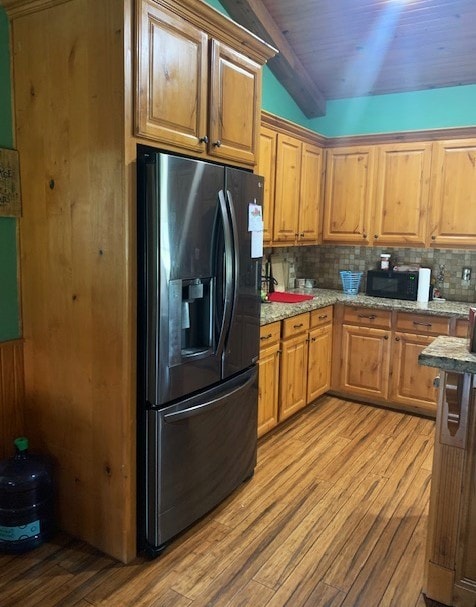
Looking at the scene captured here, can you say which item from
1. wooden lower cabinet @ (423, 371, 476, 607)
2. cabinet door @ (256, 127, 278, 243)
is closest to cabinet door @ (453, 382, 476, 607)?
wooden lower cabinet @ (423, 371, 476, 607)

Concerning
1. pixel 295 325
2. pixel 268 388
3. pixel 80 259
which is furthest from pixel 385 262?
pixel 80 259

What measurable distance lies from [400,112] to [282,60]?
1.19m

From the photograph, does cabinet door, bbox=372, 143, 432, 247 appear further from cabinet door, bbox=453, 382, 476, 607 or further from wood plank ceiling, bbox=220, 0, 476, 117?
cabinet door, bbox=453, 382, 476, 607

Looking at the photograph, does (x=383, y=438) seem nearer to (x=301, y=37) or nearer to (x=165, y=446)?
(x=165, y=446)

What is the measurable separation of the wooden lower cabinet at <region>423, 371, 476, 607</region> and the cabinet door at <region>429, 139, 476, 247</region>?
2.45 m

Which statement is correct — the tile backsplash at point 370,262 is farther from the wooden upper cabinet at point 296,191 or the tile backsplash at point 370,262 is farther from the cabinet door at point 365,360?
the cabinet door at point 365,360

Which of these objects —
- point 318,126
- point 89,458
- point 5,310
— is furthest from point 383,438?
point 318,126

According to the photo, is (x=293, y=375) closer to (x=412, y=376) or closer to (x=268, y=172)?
(x=412, y=376)

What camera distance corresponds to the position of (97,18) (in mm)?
1891

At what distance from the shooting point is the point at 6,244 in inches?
89.4

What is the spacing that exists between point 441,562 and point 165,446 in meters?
1.21

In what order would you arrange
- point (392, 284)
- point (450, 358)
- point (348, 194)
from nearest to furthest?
point (450, 358) < point (392, 284) < point (348, 194)

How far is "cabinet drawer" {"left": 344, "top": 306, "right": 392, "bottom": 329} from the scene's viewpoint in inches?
157

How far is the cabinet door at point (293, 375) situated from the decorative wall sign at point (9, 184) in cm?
195
